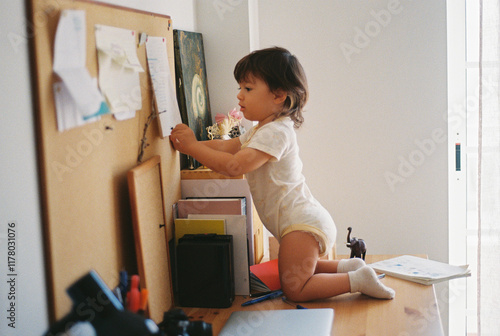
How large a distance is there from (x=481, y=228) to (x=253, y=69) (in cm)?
91

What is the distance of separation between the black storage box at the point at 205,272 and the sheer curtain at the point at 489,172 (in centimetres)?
88

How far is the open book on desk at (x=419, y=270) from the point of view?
1456 millimetres

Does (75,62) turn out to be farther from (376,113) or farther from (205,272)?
(376,113)

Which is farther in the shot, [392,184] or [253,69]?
[392,184]

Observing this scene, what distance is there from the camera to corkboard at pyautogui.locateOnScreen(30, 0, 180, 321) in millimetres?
880

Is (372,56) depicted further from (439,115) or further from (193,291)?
(193,291)

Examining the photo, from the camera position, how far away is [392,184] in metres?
2.22

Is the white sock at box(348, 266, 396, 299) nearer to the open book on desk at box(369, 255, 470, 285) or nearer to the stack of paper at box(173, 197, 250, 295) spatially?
the open book on desk at box(369, 255, 470, 285)

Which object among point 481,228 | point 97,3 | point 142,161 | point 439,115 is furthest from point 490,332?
point 97,3

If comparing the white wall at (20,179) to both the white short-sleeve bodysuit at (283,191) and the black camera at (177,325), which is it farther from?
Answer: the white short-sleeve bodysuit at (283,191)

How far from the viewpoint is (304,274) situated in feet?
4.49

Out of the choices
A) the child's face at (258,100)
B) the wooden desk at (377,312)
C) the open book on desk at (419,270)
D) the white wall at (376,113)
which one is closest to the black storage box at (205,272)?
the wooden desk at (377,312)

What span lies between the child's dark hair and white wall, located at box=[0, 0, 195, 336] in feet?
2.37

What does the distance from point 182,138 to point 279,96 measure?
0.29 metres
